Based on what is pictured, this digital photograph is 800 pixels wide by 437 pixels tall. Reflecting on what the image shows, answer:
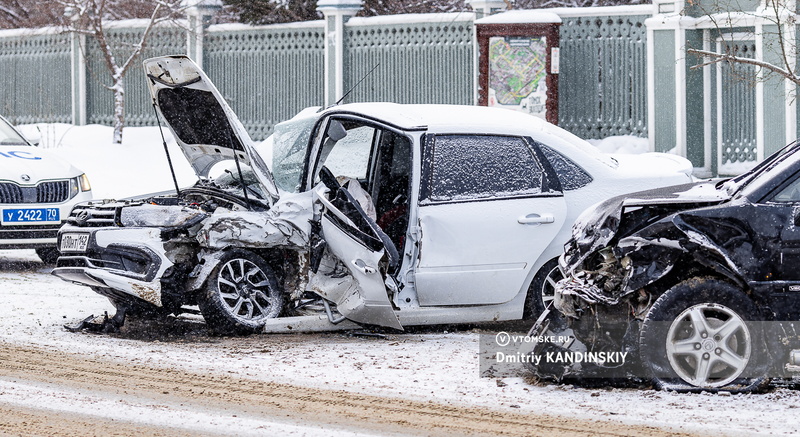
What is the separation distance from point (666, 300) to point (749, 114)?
417 inches

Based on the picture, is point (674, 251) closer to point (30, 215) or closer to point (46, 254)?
point (30, 215)

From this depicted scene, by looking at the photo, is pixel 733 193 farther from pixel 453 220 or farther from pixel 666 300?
pixel 453 220

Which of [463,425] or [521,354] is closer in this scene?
[463,425]

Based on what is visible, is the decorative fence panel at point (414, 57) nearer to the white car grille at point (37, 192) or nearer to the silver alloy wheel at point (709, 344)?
the white car grille at point (37, 192)

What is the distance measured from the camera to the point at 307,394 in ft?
23.0

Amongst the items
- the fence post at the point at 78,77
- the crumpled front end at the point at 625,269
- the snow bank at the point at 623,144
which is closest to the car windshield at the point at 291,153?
the crumpled front end at the point at 625,269

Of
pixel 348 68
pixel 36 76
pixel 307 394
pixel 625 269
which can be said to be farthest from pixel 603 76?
pixel 307 394

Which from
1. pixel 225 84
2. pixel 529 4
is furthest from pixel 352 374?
pixel 529 4

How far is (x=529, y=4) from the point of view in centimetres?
2408

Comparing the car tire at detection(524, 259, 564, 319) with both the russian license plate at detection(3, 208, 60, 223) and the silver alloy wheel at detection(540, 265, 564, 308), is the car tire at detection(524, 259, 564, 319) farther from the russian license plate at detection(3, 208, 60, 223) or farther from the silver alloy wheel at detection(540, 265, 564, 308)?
the russian license plate at detection(3, 208, 60, 223)

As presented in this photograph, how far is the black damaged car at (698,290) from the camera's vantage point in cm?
670

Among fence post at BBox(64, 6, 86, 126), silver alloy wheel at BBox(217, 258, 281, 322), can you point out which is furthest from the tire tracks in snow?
fence post at BBox(64, 6, 86, 126)

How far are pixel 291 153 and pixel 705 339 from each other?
3789 millimetres

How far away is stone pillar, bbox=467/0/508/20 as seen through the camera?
60.6 feet
